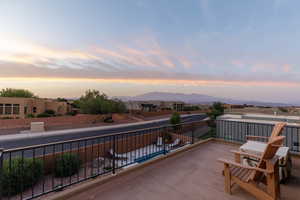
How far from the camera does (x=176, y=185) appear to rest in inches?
98.4

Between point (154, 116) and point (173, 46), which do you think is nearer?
point (173, 46)

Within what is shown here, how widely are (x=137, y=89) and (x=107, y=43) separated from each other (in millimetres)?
19828

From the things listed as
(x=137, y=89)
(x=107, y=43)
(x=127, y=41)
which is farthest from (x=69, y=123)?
(x=137, y=89)

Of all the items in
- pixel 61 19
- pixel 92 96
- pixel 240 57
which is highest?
pixel 61 19

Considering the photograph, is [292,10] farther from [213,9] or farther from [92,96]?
[92,96]

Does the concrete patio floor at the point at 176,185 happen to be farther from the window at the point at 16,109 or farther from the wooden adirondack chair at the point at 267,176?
the window at the point at 16,109

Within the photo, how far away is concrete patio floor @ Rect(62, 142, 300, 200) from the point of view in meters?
2.18

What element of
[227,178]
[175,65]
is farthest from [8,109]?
[227,178]

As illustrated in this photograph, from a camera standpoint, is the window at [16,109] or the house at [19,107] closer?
the house at [19,107]

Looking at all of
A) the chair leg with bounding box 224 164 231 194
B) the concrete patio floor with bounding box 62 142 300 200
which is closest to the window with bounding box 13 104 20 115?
the concrete patio floor with bounding box 62 142 300 200

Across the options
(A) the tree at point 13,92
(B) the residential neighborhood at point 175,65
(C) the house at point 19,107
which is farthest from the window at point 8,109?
(B) the residential neighborhood at point 175,65

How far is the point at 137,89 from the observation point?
30.0 m

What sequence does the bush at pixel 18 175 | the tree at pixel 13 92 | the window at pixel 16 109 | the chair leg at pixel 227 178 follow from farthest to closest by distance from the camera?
the tree at pixel 13 92, the window at pixel 16 109, the bush at pixel 18 175, the chair leg at pixel 227 178

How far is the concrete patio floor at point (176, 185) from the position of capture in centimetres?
218
